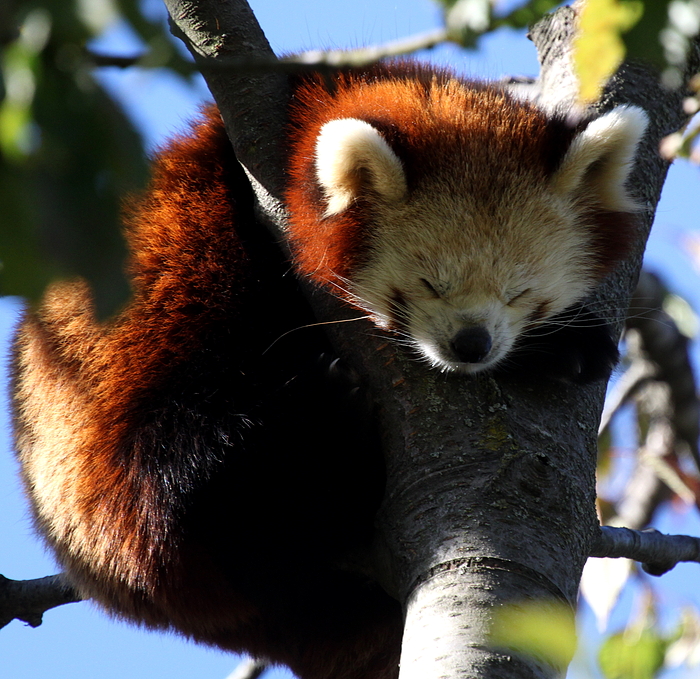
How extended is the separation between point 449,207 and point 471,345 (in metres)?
0.64

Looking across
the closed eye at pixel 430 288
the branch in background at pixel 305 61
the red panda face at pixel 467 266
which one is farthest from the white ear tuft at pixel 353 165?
the branch in background at pixel 305 61

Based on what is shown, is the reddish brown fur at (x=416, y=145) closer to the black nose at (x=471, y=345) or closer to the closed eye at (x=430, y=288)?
the closed eye at (x=430, y=288)

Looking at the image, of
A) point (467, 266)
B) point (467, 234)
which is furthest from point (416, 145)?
point (467, 266)

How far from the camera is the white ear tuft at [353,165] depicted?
3230 mm

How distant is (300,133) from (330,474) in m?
1.48

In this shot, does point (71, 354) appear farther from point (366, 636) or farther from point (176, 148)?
point (366, 636)

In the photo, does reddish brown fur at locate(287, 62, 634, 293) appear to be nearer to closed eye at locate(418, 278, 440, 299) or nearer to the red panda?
the red panda

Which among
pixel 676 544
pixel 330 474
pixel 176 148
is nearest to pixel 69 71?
pixel 330 474

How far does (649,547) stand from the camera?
380 cm

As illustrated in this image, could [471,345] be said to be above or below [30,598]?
above

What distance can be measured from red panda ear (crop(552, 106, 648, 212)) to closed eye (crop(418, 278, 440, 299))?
0.73 metres

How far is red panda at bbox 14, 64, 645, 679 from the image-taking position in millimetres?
3131

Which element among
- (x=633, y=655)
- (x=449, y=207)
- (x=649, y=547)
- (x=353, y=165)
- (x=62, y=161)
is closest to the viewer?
(x=62, y=161)

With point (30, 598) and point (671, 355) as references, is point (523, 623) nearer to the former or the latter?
point (30, 598)
